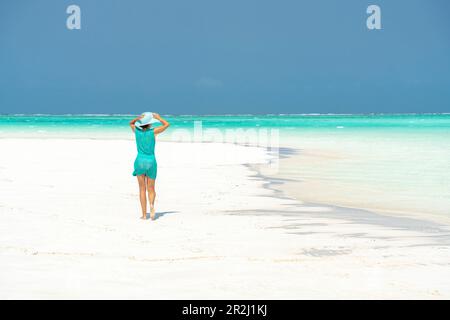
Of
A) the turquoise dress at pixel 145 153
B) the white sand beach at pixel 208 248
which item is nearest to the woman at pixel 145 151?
the turquoise dress at pixel 145 153

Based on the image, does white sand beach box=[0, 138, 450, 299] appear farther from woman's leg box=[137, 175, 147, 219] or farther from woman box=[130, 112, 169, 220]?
woman box=[130, 112, 169, 220]

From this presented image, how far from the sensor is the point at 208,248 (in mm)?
7141

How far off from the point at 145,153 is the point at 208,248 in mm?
2343

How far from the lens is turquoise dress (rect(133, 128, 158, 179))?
29.3 ft

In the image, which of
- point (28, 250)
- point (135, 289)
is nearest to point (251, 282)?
point (135, 289)

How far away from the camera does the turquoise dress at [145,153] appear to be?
894cm

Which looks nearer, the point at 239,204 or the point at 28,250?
the point at 28,250

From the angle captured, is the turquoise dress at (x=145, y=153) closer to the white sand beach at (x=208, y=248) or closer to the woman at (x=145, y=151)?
the woman at (x=145, y=151)

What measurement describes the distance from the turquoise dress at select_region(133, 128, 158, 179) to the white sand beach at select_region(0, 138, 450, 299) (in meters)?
0.65

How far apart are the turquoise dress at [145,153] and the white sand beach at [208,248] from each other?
25.7 inches

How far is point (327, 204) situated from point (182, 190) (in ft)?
10.2
